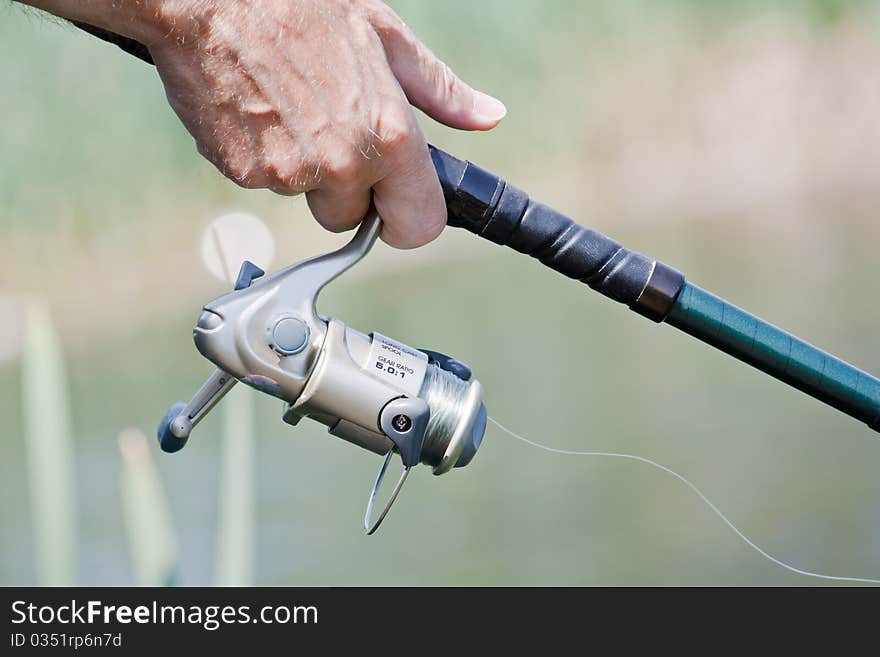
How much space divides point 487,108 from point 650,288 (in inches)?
10.0

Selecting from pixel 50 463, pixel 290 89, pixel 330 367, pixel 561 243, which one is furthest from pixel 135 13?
pixel 50 463

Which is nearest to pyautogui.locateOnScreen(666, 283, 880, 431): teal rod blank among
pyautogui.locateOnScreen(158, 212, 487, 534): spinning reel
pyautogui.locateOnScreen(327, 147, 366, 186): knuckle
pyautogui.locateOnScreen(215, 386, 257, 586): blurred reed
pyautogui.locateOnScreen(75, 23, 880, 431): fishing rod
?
pyautogui.locateOnScreen(75, 23, 880, 431): fishing rod

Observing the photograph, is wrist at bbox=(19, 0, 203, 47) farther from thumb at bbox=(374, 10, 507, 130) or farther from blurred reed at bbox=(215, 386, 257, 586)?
blurred reed at bbox=(215, 386, 257, 586)

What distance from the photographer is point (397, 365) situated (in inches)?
46.7

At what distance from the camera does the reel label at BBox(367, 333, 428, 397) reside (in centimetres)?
117

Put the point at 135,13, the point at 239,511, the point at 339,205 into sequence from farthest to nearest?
1. the point at 239,511
2. the point at 339,205
3. the point at 135,13

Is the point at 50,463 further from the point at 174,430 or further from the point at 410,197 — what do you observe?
the point at 410,197

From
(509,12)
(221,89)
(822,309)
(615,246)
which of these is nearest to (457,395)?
(615,246)

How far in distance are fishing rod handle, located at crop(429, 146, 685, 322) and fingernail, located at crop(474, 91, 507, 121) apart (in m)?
0.05

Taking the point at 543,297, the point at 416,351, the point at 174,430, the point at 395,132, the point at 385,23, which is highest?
the point at 543,297

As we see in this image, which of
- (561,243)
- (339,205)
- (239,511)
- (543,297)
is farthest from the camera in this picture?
(543,297)

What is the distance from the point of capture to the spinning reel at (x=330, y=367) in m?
1.13

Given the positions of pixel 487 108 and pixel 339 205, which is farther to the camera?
pixel 487 108

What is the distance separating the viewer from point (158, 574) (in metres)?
1.71
